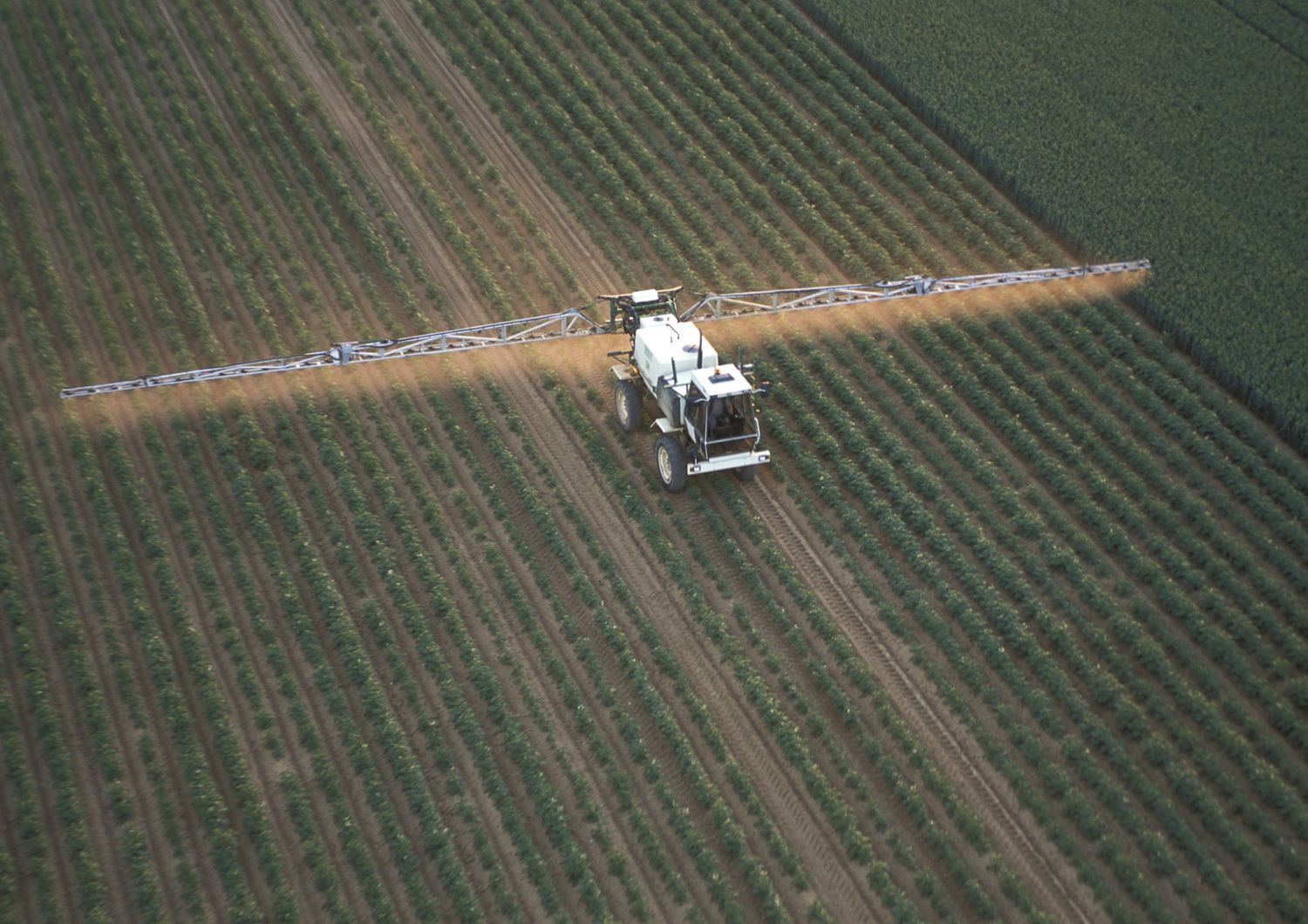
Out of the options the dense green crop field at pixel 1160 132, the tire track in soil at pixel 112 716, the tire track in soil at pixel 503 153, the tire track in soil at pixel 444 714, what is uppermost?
the dense green crop field at pixel 1160 132

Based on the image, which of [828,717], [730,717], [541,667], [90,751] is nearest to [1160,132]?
[828,717]

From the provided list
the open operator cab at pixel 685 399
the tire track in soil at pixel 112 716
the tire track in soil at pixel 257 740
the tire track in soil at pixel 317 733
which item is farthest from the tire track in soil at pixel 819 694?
the tire track in soil at pixel 112 716

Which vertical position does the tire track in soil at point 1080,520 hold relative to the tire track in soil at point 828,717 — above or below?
above

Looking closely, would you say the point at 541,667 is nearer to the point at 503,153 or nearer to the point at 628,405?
the point at 628,405

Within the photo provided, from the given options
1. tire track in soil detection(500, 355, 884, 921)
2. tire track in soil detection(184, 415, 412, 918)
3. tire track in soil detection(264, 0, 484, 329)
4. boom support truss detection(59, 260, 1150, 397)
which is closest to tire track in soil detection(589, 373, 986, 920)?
tire track in soil detection(500, 355, 884, 921)

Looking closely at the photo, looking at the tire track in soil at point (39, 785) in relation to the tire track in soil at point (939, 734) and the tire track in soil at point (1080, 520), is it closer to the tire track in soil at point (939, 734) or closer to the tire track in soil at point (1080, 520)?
the tire track in soil at point (939, 734)

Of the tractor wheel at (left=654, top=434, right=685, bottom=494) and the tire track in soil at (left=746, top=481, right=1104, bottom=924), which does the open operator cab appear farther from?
the tire track in soil at (left=746, top=481, right=1104, bottom=924)

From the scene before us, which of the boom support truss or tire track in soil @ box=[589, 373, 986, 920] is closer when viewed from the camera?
tire track in soil @ box=[589, 373, 986, 920]
